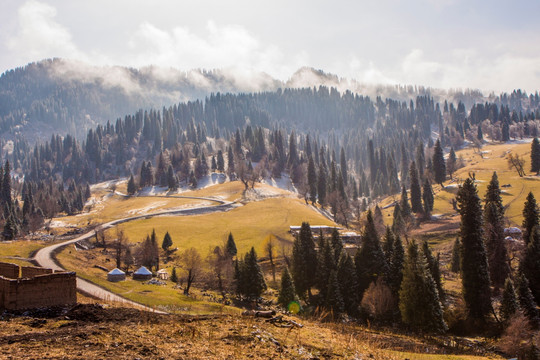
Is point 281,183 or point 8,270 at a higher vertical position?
point 8,270

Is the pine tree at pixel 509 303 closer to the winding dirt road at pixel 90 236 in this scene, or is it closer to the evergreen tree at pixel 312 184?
the winding dirt road at pixel 90 236

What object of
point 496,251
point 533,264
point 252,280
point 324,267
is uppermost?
point 496,251

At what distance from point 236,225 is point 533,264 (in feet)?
259

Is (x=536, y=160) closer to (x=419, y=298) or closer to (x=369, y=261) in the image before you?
(x=369, y=261)

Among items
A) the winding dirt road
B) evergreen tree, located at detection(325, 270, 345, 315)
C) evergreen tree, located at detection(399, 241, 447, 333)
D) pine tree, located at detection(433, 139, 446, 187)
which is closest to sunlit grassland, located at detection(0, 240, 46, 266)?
the winding dirt road

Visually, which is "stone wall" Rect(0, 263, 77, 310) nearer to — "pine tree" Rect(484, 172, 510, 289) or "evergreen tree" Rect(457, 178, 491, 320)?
"evergreen tree" Rect(457, 178, 491, 320)

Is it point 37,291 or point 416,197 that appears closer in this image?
point 37,291

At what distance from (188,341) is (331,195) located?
133384mm

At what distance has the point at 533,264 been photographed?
50000 millimetres

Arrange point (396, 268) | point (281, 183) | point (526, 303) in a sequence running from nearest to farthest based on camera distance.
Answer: point (526, 303) < point (396, 268) < point (281, 183)

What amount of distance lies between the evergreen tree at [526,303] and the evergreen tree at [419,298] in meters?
9.36

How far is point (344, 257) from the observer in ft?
197

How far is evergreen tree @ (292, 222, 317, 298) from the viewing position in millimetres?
66125

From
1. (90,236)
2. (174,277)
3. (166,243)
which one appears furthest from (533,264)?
(90,236)
